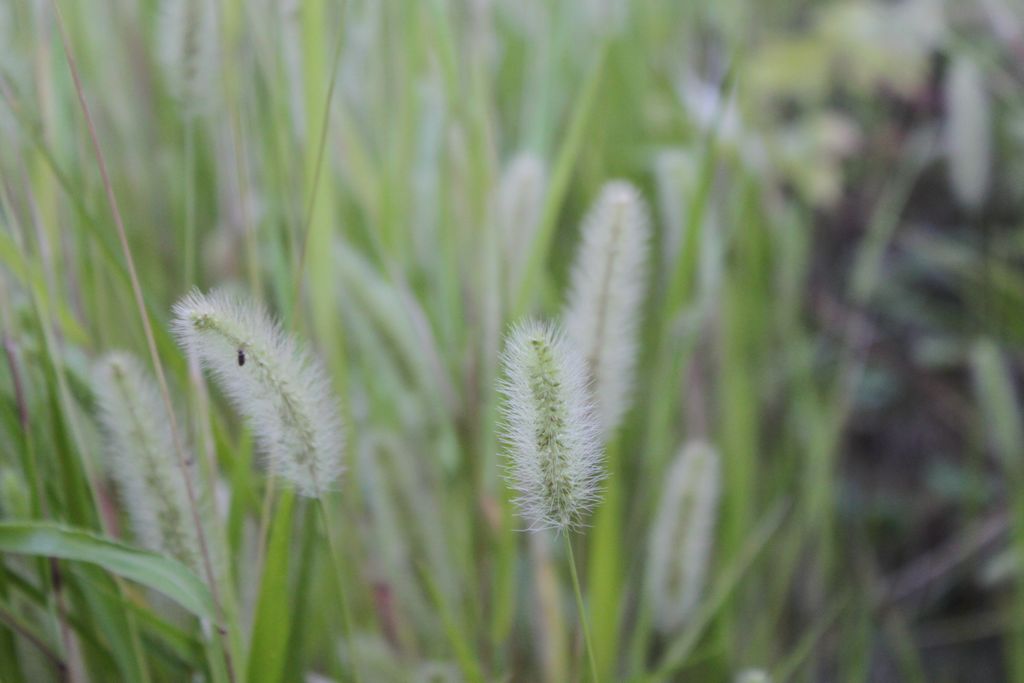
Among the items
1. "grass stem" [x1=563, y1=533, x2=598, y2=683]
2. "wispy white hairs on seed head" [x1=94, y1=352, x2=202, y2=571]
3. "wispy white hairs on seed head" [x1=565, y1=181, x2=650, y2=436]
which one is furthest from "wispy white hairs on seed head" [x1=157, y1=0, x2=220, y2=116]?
"grass stem" [x1=563, y1=533, x2=598, y2=683]

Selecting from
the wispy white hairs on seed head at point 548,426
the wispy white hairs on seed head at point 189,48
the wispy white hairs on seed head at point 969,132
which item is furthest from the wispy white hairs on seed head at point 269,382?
the wispy white hairs on seed head at point 969,132

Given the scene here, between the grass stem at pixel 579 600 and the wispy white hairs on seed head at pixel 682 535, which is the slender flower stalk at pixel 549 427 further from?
the wispy white hairs on seed head at pixel 682 535

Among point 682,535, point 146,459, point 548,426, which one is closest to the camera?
point 548,426

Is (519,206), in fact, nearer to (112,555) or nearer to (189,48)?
(189,48)

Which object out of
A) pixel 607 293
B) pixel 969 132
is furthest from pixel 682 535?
pixel 969 132

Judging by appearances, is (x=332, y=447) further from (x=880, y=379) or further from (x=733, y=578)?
(x=880, y=379)
